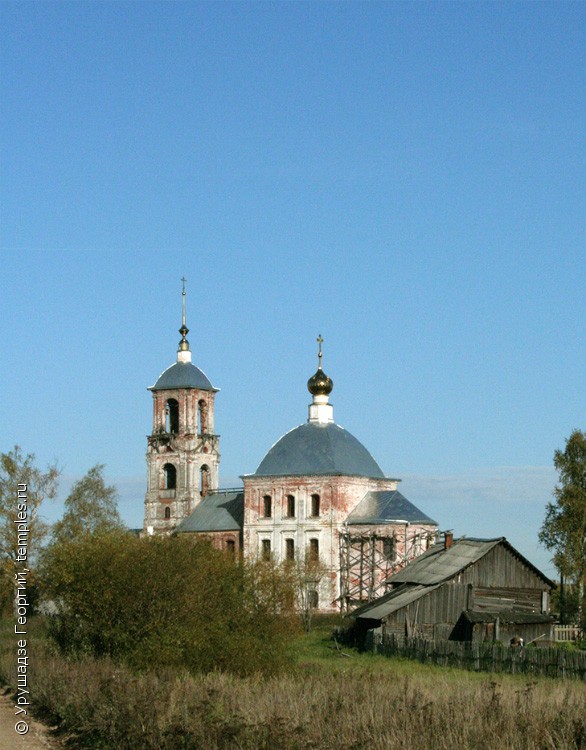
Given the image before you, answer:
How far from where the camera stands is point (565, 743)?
1426 cm

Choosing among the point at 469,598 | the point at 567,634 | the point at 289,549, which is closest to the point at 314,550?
the point at 289,549

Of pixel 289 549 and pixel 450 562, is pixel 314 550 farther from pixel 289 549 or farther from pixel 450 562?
pixel 450 562

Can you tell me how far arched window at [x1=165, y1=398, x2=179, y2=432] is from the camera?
2544 inches

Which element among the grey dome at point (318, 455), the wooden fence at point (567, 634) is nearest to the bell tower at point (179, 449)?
the grey dome at point (318, 455)

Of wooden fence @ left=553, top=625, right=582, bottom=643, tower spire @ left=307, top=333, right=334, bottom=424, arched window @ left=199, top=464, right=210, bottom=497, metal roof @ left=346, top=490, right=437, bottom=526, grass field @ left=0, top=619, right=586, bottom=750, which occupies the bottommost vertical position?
wooden fence @ left=553, top=625, right=582, bottom=643

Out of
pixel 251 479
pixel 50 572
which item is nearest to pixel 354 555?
pixel 251 479

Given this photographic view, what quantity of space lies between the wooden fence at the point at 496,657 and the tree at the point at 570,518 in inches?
388

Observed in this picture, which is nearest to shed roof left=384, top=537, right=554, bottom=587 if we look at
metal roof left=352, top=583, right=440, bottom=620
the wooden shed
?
the wooden shed

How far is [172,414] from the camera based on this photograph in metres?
64.9

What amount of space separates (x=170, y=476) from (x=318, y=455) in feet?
31.6

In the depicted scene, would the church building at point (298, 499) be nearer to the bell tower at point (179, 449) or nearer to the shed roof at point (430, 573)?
the bell tower at point (179, 449)

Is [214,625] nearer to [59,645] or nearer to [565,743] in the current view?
[59,645]

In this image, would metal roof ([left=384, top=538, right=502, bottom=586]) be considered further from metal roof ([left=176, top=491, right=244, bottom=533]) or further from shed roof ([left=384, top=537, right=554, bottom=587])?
metal roof ([left=176, top=491, right=244, bottom=533])

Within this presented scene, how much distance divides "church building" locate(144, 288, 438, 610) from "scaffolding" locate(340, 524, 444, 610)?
0.14ft
